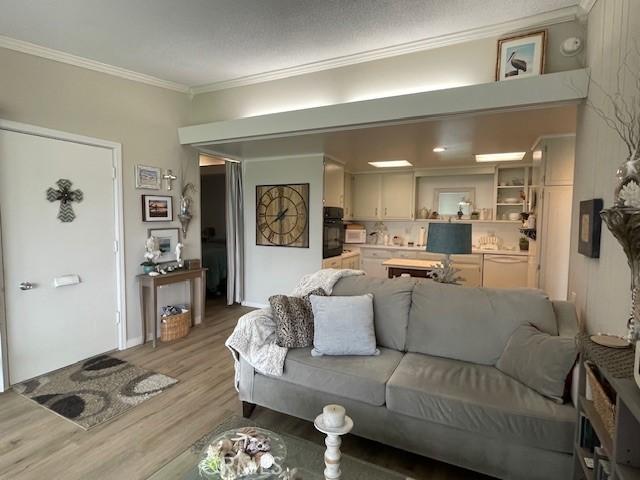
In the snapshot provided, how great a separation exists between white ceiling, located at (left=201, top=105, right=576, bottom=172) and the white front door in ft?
4.96

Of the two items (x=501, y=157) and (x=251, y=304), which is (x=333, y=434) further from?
(x=501, y=157)

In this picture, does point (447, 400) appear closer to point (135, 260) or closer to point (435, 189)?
point (135, 260)

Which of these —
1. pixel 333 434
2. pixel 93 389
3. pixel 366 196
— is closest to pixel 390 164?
pixel 366 196

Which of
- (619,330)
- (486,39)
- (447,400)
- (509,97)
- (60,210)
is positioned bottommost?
(447,400)

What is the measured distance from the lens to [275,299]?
8.20ft

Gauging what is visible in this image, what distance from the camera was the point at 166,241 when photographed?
396 cm

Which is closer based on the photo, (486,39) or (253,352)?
(253,352)

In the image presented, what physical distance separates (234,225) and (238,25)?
295 centimetres

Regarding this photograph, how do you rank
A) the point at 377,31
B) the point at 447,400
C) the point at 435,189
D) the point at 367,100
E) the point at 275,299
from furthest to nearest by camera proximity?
the point at 435,189 < the point at 367,100 < the point at 377,31 < the point at 275,299 < the point at 447,400

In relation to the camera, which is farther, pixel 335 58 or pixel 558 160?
pixel 558 160

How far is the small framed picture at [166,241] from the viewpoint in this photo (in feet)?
12.6

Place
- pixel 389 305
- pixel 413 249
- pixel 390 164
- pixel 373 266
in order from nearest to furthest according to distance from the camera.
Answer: pixel 389 305, pixel 390 164, pixel 413 249, pixel 373 266

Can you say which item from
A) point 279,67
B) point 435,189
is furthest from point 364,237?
point 279,67

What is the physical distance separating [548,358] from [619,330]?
344 millimetres
